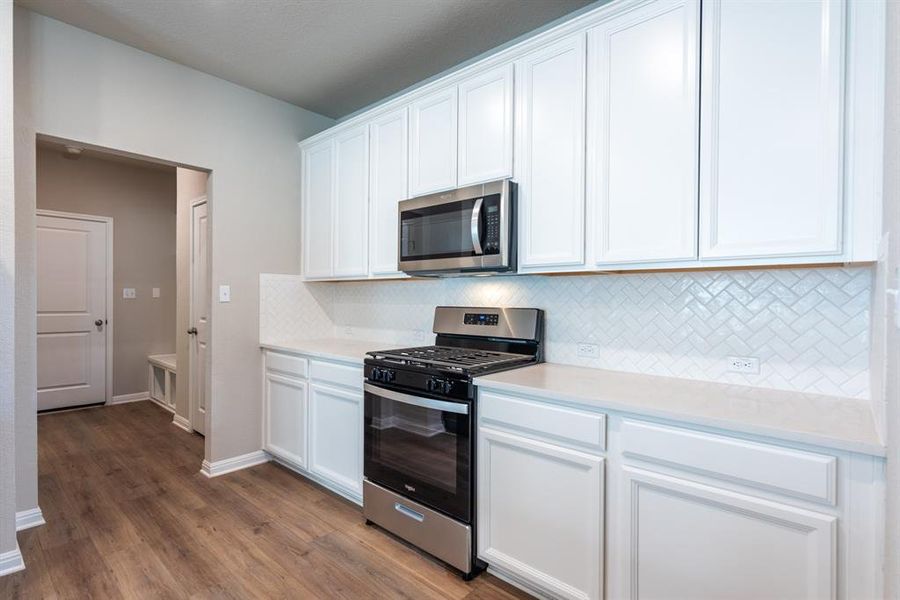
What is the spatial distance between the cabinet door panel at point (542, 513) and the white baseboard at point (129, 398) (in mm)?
4960

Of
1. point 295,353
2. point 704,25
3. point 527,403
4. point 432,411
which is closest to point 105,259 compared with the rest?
point 295,353

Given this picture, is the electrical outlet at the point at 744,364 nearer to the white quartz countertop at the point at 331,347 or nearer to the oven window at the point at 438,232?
the oven window at the point at 438,232

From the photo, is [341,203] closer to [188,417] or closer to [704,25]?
[704,25]

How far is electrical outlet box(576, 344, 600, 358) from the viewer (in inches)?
86.1

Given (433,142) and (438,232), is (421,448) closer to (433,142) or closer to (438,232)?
(438,232)

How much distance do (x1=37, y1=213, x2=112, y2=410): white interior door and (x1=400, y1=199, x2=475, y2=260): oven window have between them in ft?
14.1

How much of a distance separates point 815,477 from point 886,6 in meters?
1.29

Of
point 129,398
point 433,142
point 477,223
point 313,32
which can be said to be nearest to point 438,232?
point 477,223

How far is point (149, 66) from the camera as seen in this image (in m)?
2.76

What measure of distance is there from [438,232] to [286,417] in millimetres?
1742

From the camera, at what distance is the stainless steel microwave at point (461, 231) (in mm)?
2107

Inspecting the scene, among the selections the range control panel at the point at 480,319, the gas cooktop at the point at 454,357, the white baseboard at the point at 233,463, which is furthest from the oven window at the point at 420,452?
the white baseboard at the point at 233,463

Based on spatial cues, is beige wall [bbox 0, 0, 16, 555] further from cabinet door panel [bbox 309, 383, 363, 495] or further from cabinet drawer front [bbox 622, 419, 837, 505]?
cabinet drawer front [bbox 622, 419, 837, 505]

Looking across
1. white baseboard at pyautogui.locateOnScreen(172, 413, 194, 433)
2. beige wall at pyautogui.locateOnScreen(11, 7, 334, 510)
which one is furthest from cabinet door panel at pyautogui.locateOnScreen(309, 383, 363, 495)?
white baseboard at pyautogui.locateOnScreen(172, 413, 194, 433)
